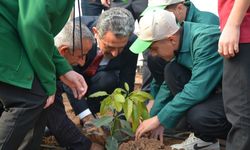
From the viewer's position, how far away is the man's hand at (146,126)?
8.42 feet

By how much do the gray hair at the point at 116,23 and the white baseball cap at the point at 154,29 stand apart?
0.69 feet

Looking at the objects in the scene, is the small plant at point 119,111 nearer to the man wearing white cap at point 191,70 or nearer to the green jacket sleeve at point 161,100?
the man wearing white cap at point 191,70

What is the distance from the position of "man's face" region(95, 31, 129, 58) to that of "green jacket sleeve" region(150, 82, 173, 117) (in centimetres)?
42

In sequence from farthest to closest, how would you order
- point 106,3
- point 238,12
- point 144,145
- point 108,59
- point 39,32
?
point 106,3 → point 108,59 → point 144,145 → point 238,12 → point 39,32

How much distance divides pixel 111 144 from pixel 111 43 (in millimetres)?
694

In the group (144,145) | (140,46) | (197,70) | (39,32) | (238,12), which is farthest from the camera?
(140,46)

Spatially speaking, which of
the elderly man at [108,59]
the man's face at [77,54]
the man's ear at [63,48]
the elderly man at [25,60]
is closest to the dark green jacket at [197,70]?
the elderly man at [108,59]

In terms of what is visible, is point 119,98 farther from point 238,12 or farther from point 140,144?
point 238,12

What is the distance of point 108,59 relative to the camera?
10.7 ft

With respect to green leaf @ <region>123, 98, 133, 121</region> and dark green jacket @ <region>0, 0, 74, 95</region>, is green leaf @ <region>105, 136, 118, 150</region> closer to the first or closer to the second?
green leaf @ <region>123, 98, 133, 121</region>

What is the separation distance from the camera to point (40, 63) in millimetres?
1773

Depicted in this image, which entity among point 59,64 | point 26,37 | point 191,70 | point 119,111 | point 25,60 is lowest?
point 119,111

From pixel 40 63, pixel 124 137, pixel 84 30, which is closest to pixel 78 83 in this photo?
pixel 40 63

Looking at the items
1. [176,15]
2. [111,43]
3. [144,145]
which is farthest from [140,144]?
[176,15]
